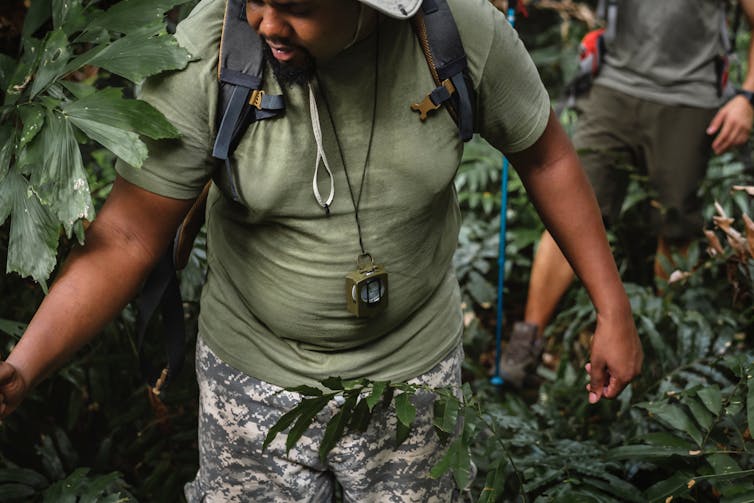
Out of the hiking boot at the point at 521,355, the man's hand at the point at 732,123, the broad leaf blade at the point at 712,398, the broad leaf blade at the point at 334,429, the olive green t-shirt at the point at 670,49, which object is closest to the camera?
the broad leaf blade at the point at 334,429

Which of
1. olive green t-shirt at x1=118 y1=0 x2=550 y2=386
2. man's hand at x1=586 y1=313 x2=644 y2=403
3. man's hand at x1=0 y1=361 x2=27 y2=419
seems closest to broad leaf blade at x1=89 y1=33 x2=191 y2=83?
olive green t-shirt at x1=118 y1=0 x2=550 y2=386

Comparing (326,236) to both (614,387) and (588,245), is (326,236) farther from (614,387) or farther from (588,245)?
(614,387)

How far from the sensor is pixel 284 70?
1877 millimetres

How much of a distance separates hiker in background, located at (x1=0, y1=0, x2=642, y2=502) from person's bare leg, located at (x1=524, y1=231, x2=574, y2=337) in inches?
84.5

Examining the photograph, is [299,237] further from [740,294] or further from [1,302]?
[740,294]

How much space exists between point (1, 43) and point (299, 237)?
1.47 metres

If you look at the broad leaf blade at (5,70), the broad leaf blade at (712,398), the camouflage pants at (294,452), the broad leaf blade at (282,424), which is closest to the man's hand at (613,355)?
the camouflage pants at (294,452)

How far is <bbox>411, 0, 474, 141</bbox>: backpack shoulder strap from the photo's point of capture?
195 cm

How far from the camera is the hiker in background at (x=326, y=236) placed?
188 centimetres

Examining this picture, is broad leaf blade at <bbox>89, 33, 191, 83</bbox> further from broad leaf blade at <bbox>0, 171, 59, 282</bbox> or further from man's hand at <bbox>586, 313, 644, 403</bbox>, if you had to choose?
man's hand at <bbox>586, 313, 644, 403</bbox>

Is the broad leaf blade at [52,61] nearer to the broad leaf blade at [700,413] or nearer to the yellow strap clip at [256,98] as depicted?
the yellow strap clip at [256,98]

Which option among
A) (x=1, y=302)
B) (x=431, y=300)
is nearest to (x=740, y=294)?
(x=431, y=300)

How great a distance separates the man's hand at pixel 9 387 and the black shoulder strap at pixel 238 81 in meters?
0.53

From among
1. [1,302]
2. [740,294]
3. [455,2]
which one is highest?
[455,2]
